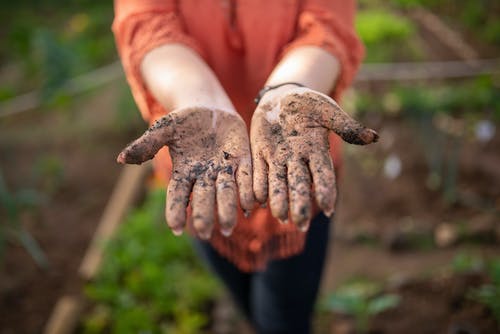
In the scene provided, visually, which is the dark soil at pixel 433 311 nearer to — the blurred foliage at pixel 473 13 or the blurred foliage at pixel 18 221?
the blurred foliage at pixel 18 221

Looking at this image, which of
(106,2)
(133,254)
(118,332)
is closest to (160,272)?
(133,254)

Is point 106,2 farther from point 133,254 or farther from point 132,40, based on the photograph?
point 132,40

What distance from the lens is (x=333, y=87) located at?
1.21 m

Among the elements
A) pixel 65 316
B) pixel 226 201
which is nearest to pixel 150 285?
pixel 65 316

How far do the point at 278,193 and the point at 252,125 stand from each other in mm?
211

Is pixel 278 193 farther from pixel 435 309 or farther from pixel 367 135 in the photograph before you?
pixel 435 309

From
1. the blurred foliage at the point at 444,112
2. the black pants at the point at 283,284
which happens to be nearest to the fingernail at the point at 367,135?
the black pants at the point at 283,284

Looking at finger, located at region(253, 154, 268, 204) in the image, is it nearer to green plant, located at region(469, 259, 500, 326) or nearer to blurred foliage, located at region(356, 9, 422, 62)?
green plant, located at region(469, 259, 500, 326)

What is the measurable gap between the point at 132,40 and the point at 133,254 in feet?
4.23

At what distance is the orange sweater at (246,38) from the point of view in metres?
1.18

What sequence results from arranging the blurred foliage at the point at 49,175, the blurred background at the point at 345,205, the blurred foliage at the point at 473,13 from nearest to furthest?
the blurred background at the point at 345,205 < the blurred foliage at the point at 49,175 < the blurred foliage at the point at 473,13

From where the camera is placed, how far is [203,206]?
2.91 feet

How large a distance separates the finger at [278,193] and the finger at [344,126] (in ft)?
0.42

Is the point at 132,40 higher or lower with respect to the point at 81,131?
higher
